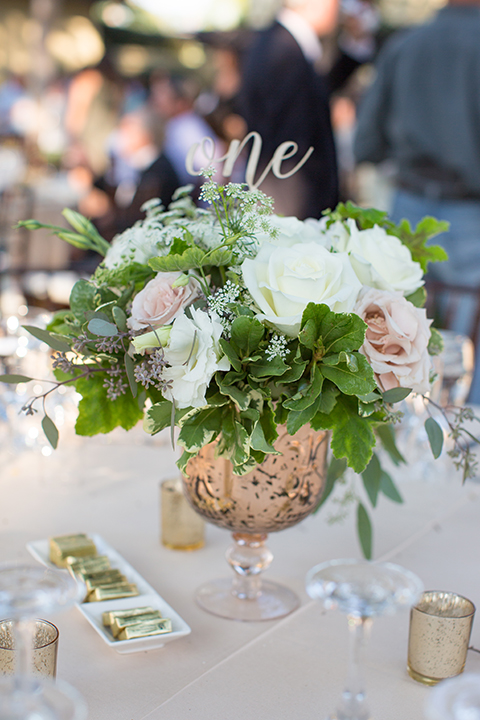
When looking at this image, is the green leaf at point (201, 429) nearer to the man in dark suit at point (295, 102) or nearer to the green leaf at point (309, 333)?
the green leaf at point (309, 333)

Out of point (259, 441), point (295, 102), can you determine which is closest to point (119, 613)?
point (259, 441)

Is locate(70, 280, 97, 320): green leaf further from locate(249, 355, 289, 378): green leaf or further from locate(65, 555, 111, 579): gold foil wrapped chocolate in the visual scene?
locate(65, 555, 111, 579): gold foil wrapped chocolate

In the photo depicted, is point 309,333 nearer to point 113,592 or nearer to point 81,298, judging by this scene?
point 81,298

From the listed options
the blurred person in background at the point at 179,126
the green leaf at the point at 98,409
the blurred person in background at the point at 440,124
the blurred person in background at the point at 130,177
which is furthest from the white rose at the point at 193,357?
the blurred person in background at the point at 130,177

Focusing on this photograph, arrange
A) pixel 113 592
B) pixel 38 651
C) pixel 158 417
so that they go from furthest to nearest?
pixel 113 592
pixel 158 417
pixel 38 651

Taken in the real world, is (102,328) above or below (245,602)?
above

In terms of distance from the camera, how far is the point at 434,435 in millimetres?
787

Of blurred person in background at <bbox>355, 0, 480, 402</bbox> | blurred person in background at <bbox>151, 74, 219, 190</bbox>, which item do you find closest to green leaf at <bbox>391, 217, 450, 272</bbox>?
blurred person in background at <bbox>355, 0, 480, 402</bbox>

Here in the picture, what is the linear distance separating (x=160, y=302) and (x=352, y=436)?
8.9 inches

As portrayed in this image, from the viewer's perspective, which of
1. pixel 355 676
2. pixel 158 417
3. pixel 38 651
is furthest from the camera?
pixel 158 417

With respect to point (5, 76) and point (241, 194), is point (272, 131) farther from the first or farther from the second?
point (5, 76)

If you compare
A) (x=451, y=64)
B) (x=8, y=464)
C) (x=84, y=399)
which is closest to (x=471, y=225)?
(x=451, y=64)

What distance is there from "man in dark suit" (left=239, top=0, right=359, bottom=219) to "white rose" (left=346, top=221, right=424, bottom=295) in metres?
1.56

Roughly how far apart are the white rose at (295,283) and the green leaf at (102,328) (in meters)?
0.13
